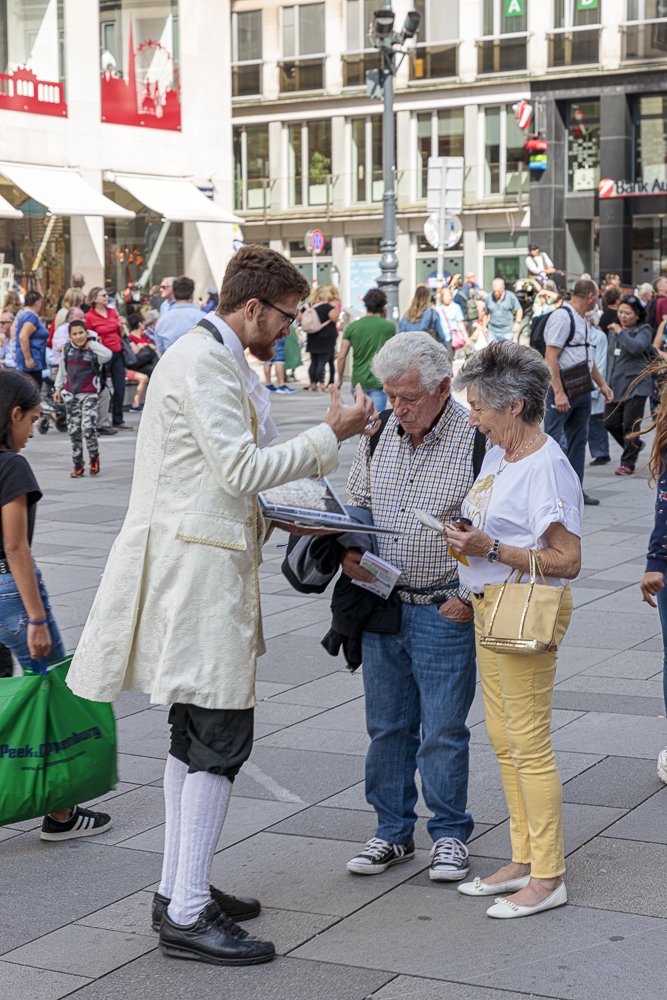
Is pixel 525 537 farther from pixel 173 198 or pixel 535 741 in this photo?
pixel 173 198

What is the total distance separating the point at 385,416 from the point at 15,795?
1683mm

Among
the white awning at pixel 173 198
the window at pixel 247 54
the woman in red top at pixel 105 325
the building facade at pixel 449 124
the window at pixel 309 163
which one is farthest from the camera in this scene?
the window at pixel 247 54

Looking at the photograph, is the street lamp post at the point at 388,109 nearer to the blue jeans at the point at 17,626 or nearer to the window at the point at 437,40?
the blue jeans at the point at 17,626

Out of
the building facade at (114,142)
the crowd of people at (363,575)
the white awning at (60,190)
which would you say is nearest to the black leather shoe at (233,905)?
the crowd of people at (363,575)

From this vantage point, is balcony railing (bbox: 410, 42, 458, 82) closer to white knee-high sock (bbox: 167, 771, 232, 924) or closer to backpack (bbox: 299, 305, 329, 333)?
backpack (bbox: 299, 305, 329, 333)

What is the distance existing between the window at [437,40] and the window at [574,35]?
3228 millimetres

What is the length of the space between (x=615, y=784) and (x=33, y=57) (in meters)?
26.7

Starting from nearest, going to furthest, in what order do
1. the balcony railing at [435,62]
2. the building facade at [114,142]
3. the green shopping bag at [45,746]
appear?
the green shopping bag at [45,746]
the building facade at [114,142]
the balcony railing at [435,62]

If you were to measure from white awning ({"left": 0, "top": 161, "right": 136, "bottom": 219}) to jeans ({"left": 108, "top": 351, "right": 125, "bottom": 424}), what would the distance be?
9743 mm

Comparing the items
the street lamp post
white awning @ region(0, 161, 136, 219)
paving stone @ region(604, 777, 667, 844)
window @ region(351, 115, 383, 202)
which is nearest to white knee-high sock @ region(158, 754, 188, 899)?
paving stone @ region(604, 777, 667, 844)

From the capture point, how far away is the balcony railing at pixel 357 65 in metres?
46.8

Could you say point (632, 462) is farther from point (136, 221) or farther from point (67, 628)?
point (136, 221)

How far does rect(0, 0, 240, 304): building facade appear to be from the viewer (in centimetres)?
2869

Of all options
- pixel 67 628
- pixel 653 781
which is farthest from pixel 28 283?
pixel 653 781
